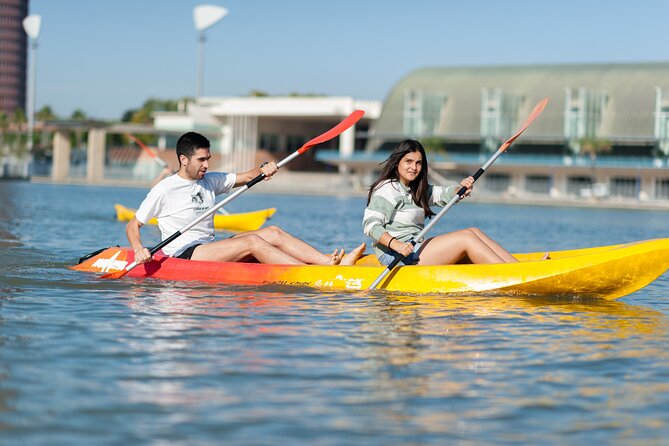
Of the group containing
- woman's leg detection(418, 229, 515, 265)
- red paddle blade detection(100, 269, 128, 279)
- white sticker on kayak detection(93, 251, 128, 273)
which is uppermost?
woman's leg detection(418, 229, 515, 265)

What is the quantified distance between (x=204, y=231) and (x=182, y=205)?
48cm

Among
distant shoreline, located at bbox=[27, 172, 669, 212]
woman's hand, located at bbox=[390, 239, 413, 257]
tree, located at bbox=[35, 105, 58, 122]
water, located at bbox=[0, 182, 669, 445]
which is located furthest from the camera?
tree, located at bbox=[35, 105, 58, 122]

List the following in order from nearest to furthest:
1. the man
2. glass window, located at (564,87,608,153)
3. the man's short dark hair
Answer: the man's short dark hair < the man < glass window, located at (564,87,608,153)

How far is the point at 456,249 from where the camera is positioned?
9.82 metres

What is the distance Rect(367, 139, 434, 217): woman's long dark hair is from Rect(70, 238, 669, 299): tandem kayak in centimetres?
65

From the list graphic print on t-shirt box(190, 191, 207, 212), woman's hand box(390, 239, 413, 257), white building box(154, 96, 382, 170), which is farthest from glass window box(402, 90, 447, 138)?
woman's hand box(390, 239, 413, 257)

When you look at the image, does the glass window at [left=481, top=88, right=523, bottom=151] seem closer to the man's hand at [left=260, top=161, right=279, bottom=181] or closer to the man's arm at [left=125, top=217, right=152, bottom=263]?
the man's hand at [left=260, top=161, right=279, bottom=181]

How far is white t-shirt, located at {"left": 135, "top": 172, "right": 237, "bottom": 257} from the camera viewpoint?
394 inches

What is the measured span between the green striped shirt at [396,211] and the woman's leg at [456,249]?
214mm

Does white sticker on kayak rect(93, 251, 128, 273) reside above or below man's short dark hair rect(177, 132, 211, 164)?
below

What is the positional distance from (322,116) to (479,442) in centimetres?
7620

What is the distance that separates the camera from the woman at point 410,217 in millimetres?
9328

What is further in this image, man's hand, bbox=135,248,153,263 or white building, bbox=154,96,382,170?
white building, bbox=154,96,382,170

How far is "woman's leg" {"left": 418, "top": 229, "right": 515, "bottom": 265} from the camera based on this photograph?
9.76m
